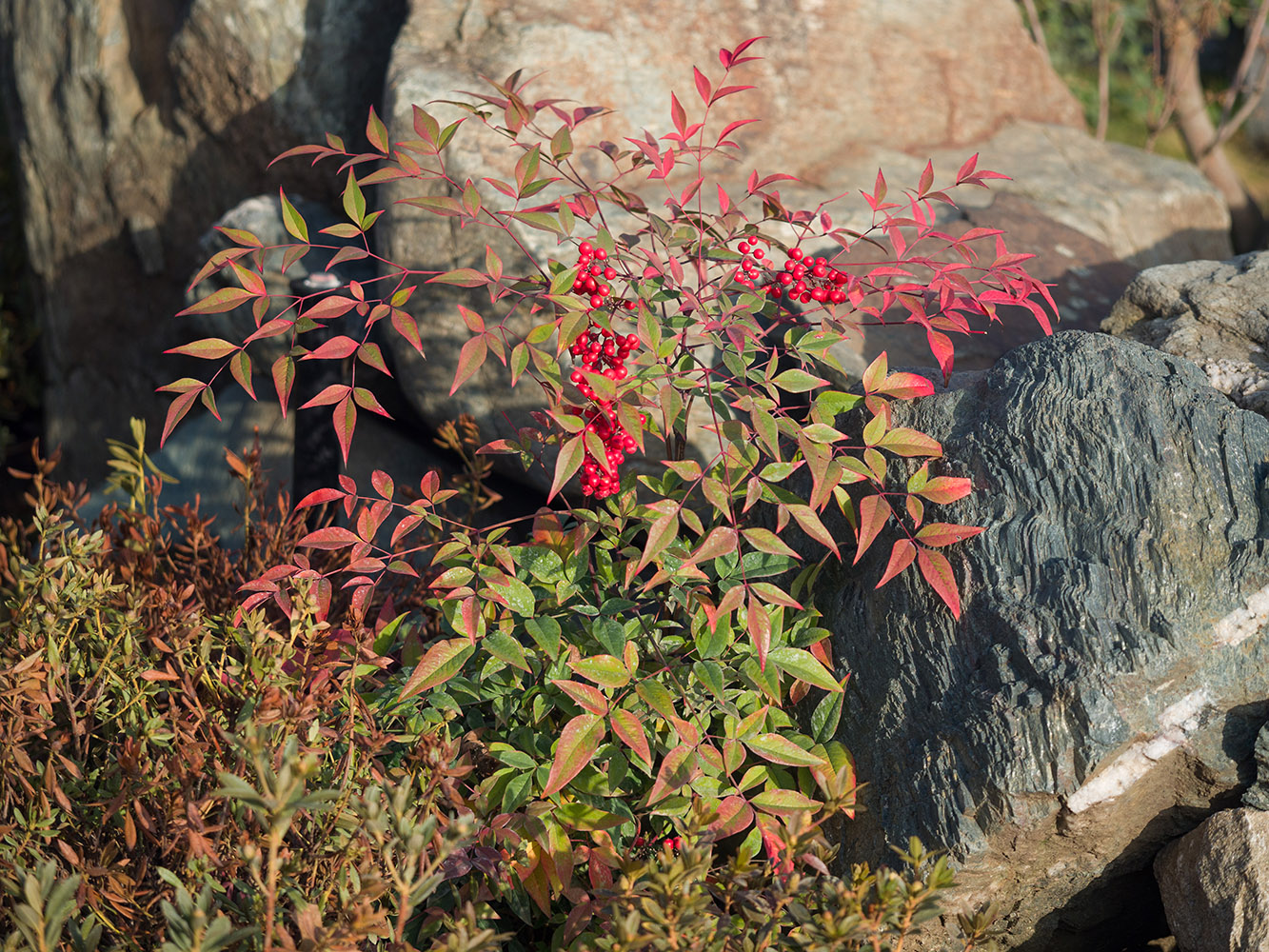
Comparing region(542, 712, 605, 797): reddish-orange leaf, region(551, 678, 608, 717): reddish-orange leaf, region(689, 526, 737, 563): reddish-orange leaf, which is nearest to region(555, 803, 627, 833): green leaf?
region(542, 712, 605, 797): reddish-orange leaf

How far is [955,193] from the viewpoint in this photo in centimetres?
301

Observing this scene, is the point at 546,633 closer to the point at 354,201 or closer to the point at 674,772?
the point at 674,772

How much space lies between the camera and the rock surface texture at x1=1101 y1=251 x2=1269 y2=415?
1.88m

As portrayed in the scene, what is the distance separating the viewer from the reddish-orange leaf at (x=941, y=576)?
1.51 meters

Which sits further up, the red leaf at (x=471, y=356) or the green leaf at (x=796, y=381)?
the red leaf at (x=471, y=356)

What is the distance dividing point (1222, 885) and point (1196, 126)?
167 inches

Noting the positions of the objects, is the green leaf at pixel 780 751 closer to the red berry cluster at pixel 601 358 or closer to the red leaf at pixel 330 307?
the red berry cluster at pixel 601 358

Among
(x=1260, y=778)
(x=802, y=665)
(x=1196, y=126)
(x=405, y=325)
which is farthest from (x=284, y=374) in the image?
(x=1196, y=126)

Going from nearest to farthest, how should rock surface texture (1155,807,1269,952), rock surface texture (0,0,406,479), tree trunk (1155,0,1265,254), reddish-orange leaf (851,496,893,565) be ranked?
rock surface texture (1155,807,1269,952), reddish-orange leaf (851,496,893,565), rock surface texture (0,0,406,479), tree trunk (1155,0,1265,254)

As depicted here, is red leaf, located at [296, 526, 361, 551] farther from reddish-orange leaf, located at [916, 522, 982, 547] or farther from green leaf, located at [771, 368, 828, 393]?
reddish-orange leaf, located at [916, 522, 982, 547]

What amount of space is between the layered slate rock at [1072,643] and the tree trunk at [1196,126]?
11.0 feet

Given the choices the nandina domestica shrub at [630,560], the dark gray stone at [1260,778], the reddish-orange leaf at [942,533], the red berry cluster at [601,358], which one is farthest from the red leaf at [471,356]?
the dark gray stone at [1260,778]

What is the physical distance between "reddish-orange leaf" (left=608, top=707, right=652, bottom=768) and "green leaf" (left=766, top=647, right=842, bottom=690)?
0.88ft

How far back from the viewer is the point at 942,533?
1.56 m
